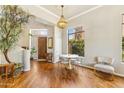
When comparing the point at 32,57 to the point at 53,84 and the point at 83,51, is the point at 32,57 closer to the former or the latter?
the point at 83,51

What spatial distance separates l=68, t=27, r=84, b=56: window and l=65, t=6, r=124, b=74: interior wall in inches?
16.1

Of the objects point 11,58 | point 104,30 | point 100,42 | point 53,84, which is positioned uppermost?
point 104,30

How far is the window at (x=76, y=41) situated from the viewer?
7.95 m

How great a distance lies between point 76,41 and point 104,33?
2.41 metres

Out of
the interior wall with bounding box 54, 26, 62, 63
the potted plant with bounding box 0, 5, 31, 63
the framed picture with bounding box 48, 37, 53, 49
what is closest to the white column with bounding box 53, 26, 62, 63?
the interior wall with bounding box 54, 26, 62, 63

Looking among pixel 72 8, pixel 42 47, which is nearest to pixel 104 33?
pixel 72 8

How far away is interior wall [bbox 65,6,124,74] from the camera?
5551mm

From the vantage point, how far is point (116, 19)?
5594mm

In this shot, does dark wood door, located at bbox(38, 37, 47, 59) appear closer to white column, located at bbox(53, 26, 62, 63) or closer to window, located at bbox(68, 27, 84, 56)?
white column, located at bbox(53, 26, 62, 63)

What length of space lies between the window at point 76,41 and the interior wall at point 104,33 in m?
0.41

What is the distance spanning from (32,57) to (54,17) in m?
4.29

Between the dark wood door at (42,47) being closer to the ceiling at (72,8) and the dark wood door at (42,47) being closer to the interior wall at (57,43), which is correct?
the interior wall at (57,43)

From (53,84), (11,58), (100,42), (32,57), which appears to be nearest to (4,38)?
(11,58)

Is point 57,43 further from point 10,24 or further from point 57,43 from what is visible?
point 10,24
